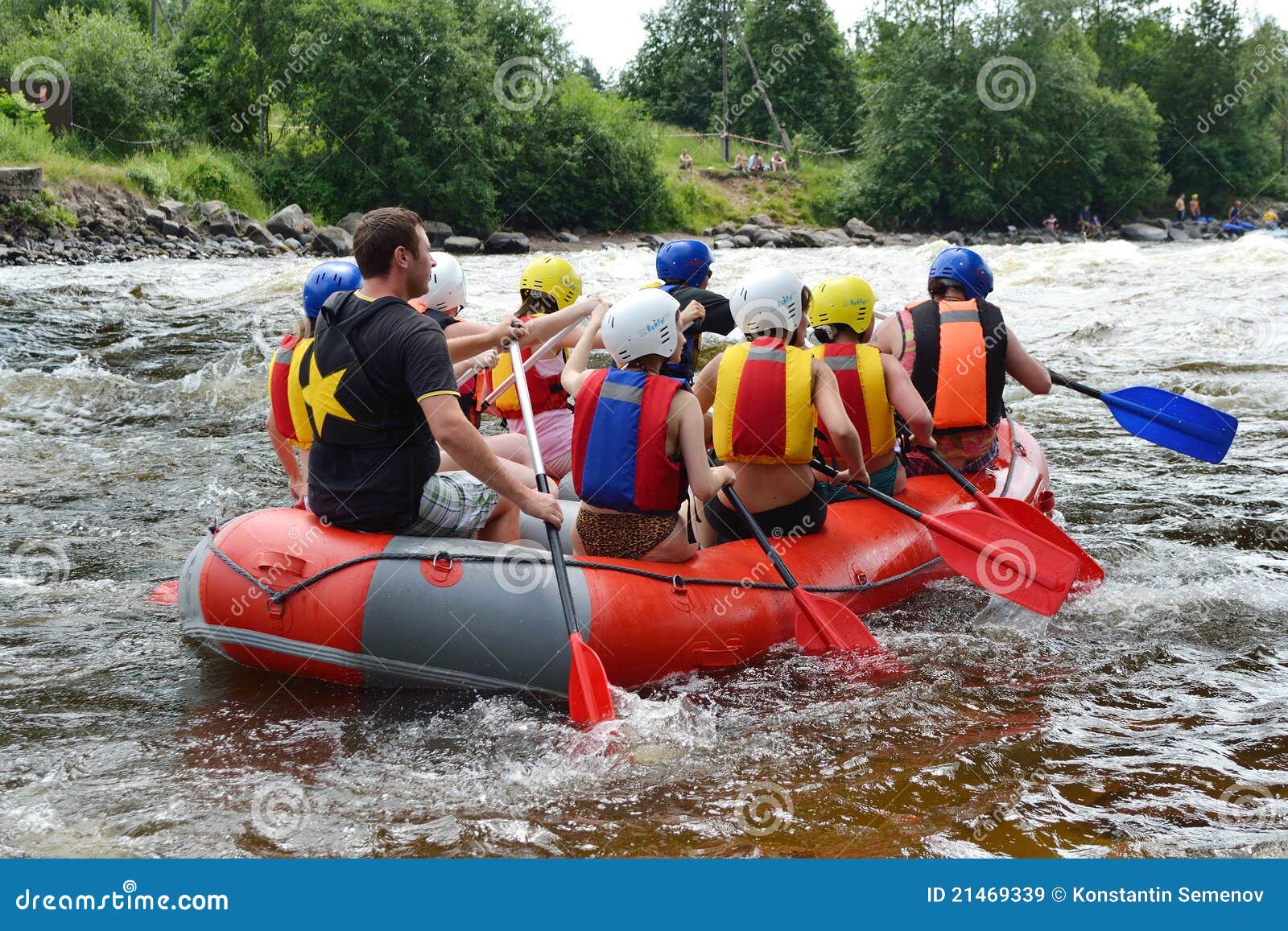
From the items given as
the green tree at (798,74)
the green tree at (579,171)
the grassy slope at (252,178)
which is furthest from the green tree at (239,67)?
the green tree at (798,74)

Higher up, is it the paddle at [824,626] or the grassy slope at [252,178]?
the grassy slope at [252,178]

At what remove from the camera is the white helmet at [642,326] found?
13.6ft

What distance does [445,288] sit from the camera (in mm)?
5477

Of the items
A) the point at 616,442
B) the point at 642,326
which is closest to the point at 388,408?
the point at 616,442

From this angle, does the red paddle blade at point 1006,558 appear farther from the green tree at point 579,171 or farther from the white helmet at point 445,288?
the green tree at point 579,171

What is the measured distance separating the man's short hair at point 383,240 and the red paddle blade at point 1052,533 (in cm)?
303

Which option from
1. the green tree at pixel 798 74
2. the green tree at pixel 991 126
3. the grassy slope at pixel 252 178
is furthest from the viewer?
the green tree at pixel 798 74

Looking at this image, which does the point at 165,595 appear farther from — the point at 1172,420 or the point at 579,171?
the point at 579,171

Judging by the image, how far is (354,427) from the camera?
3945 mm

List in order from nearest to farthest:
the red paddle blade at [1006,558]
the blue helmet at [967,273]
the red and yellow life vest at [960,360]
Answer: the red paddle blade at [1006,558] → the red and yellow life vest at [960,360] → the blue helmet at [967,273]

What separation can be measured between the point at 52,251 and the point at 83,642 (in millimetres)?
16500

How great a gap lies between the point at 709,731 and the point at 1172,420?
157 inches

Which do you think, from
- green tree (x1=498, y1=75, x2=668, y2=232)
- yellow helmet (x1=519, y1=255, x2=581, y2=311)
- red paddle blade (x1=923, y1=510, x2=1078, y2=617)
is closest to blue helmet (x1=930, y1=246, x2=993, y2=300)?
red paddle blade (x1=923, y1=510, x2=1078, y2=617)

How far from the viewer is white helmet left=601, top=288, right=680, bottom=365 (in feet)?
13.6
